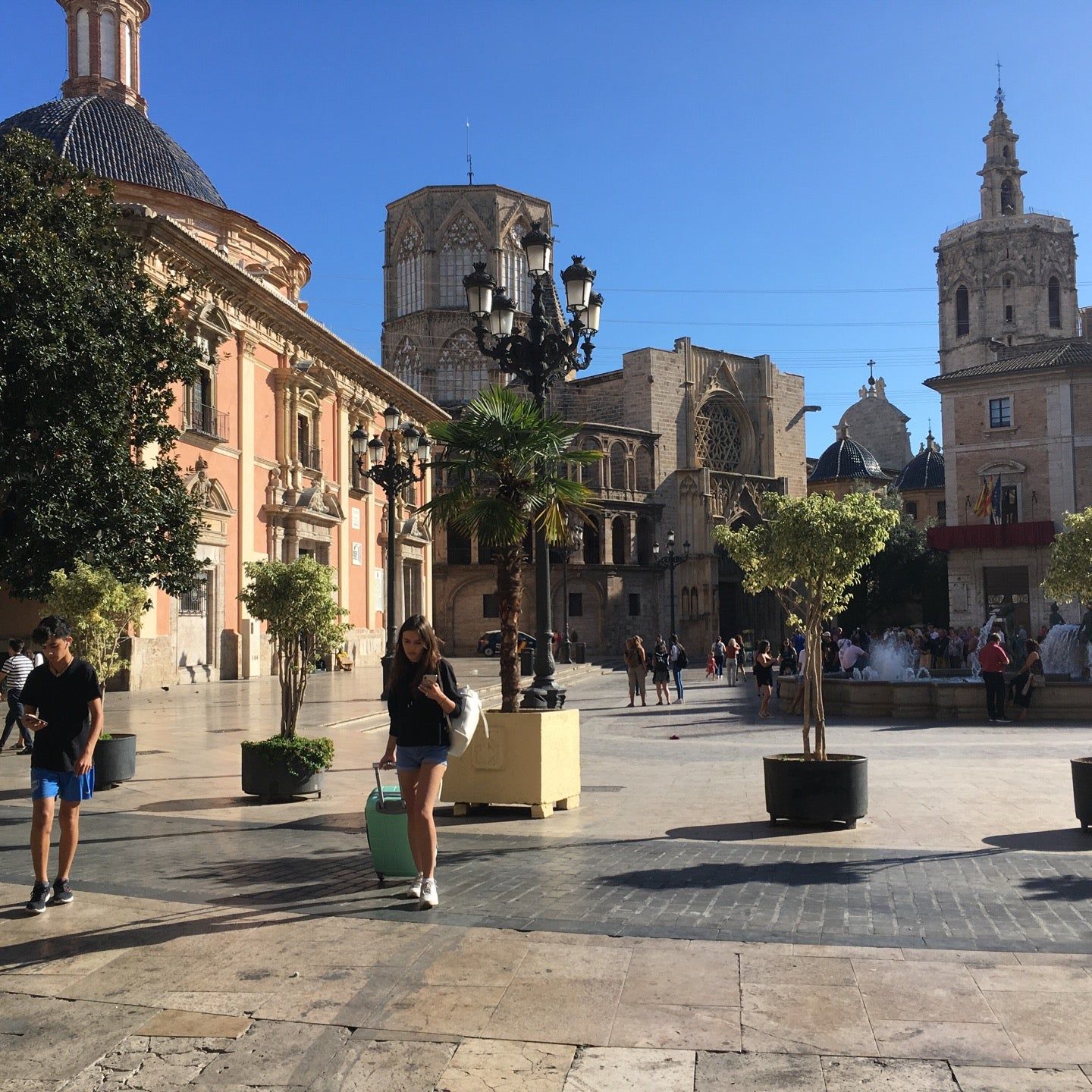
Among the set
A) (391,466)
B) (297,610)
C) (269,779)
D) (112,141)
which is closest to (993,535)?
(391,466)

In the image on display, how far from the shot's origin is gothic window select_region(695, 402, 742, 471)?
61125 millimetres

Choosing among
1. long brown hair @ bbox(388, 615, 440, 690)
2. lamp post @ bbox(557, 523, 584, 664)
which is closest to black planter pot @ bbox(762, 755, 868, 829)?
long brown hair @ bbox(388, 615, 440, 690)

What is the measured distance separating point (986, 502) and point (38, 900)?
4290cm

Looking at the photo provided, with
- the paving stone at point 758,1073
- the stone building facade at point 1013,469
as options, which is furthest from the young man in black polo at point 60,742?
the stone building facade at point 1013,469

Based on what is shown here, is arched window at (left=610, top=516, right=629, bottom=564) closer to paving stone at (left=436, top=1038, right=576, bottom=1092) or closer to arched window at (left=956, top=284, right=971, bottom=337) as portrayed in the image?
arched window at (left=956, top=284, right=971, bottom=337)

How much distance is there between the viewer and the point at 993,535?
4303cm

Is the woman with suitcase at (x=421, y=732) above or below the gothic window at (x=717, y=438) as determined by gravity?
below

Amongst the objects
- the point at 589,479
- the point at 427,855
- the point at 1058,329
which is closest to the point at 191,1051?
the point at 427,855

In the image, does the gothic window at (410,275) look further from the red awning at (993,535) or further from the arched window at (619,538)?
the red awning at (993,535)

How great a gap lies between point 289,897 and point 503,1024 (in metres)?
2.28

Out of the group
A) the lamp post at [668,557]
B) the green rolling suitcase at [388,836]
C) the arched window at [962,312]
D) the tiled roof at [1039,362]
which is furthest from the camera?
the arched window at [962,312]

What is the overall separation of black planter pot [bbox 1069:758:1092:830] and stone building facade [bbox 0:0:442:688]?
14650 mm

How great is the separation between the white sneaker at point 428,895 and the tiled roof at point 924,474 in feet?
231

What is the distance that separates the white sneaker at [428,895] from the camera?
5609 millimetres
